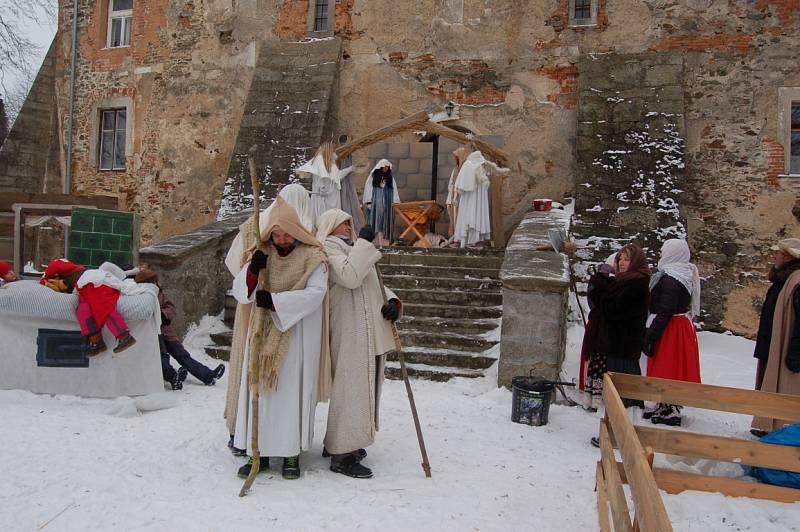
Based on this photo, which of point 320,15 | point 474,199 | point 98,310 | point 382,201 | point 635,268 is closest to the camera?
point 635,268

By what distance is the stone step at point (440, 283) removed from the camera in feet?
25.4

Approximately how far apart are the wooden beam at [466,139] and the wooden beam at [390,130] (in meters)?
0.14

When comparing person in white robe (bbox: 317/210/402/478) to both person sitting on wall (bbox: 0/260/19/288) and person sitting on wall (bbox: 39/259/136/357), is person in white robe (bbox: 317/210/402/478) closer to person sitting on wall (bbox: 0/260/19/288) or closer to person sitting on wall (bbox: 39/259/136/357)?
person sitting on wall (bbox: 39/259/136/357)

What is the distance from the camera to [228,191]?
33.5 ft

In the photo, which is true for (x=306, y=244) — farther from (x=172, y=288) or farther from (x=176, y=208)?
(x=176, y=208)

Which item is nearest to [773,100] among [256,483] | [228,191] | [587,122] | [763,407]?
[587,122]

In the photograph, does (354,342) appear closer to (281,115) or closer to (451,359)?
(451,359)

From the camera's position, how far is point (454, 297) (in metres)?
7.59

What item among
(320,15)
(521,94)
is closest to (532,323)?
(521,94)

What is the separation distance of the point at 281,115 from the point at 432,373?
6512 millimetres

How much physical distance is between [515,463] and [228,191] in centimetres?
735

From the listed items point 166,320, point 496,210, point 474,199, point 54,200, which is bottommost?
point 166,320

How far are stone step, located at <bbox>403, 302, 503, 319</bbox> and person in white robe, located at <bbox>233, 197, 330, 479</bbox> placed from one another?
11.2ft

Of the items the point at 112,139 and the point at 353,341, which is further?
the point at 112,139
